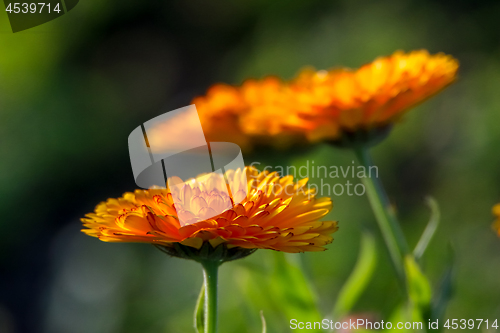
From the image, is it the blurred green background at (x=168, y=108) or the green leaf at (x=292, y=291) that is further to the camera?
the blurred green background at (x=168, y=108)

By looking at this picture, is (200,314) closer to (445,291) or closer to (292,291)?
(292,291)

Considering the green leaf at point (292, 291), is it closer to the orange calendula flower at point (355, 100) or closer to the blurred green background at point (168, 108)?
the orange calendula flower at point (355, 100)

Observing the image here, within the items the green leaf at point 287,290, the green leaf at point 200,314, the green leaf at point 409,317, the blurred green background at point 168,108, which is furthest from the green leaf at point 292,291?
the blurred green background at point 168,108

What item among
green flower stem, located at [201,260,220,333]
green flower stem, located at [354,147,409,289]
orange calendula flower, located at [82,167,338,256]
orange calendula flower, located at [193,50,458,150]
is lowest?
green flower stem, located at [354,147,409,289]

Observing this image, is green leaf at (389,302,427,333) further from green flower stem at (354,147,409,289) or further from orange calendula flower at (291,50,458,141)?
orange calendula flower at (291,50,458,141)

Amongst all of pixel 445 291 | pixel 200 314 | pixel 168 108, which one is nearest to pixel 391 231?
pixel 445 291

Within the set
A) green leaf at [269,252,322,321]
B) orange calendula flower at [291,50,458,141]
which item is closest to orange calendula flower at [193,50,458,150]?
orange calendula flower at [291,50,458,141]

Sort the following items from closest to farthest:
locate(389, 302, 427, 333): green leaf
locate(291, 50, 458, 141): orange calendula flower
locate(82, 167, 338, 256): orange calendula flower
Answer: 1. locate(82, 167, 338, 256): orange calendula flower
2. locate(389, 302, 427, 333): green leaf
3. locate(291, 50, 458, 141): orange calendula flower
